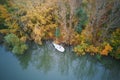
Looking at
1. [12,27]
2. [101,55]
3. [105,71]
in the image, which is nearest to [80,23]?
[101,55]

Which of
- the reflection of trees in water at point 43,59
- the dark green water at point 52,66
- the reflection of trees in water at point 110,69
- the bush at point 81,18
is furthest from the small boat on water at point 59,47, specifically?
the reflection of trees in water at point 110,69

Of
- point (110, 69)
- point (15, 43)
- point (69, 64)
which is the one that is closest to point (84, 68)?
point (69, 64)

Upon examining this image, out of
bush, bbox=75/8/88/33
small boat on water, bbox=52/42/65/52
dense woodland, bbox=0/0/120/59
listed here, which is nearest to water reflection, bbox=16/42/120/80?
small boat on water, bbox=52/42/65/52

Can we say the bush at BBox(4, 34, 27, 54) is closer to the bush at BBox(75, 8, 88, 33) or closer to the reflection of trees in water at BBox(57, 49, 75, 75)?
the reflection of trees in water at BBox(57, 49, 75, 75)

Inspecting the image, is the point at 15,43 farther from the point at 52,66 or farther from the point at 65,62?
the point at 65,62

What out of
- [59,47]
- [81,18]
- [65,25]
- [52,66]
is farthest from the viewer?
[59,47]

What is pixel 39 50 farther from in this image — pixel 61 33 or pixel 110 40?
pixel 110 40
